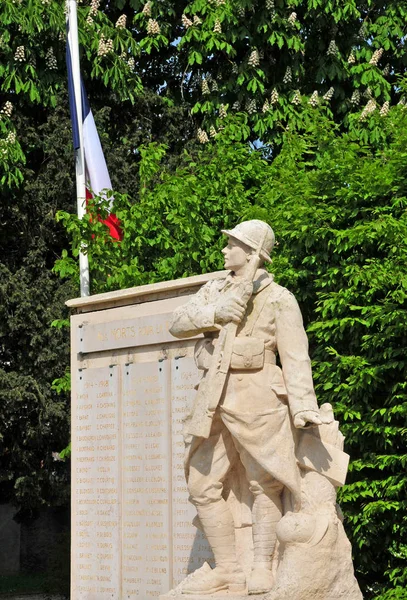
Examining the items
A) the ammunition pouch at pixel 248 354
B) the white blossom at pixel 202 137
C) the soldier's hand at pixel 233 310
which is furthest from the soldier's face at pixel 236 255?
the white blossom at pixel 202 137

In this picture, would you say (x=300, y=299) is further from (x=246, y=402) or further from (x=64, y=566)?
(x=64, y=566)

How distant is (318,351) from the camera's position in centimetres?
1316

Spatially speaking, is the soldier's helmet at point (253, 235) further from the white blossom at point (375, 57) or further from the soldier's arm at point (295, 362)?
the white blossom at point (375, 57)

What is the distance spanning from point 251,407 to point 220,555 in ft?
3.54

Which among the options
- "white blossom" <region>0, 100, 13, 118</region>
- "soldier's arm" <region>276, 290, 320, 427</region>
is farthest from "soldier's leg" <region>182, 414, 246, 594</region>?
"white blossom" <region>0, 100, 13, 118</region>

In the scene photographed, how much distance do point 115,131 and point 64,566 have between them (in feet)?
21.7

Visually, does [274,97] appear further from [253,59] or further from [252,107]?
[253,59]

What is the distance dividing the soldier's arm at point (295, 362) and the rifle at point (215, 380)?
0.29 m

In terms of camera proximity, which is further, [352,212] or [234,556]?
[352,212]

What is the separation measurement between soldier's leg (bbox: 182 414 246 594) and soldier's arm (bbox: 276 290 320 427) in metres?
0.59

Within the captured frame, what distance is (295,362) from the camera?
8.48 m

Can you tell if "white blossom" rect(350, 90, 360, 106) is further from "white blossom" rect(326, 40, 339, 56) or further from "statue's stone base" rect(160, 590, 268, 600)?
"statue's stone base" rect(160, 590, 268, 600)

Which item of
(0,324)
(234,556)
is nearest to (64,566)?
(0,324)

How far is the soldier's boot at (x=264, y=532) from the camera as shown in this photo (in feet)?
28.0
